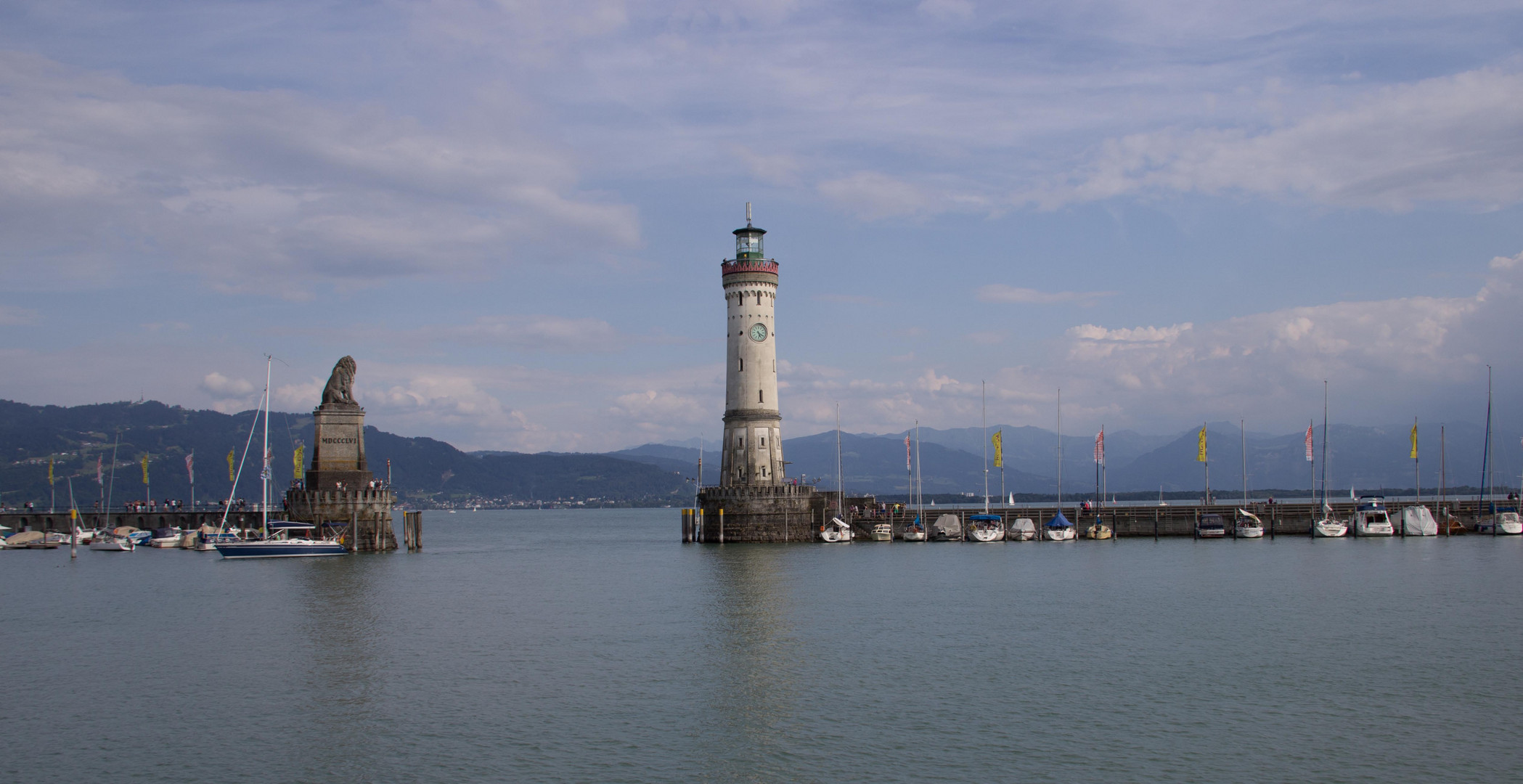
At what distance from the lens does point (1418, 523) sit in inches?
3735

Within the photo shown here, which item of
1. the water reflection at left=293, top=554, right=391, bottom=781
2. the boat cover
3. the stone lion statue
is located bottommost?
the water reflection at left=293, top=554, right=391, bottom=781

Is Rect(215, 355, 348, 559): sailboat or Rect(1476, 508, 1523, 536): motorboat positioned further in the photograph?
Rect(1476, 508, 1523, 536): motorboat

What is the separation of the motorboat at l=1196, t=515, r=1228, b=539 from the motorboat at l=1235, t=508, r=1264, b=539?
4.93 ft

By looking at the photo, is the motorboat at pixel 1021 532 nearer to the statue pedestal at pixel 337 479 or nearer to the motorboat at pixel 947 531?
the motorboat at pixel 947 531

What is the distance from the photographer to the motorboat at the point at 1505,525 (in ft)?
308

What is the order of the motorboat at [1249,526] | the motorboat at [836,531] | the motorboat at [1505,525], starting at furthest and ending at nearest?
the motorboat at [1505,525] → the motorboat at [1249,526] → the motorboat at [836,531]

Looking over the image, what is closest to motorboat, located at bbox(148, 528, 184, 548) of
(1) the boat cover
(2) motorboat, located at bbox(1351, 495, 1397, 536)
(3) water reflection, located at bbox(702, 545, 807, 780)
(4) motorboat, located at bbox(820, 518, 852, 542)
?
(4) motorboat, located at bbox(820, 518, 852, 542)

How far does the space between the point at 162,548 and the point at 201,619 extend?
59.9 metres

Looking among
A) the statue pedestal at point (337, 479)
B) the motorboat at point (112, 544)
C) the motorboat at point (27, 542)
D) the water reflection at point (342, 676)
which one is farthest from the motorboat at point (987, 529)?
the motorboat at point (27, 542)

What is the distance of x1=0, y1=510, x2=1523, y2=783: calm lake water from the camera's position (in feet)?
83.7

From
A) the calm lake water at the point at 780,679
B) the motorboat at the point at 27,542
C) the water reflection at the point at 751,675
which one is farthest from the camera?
the motorboat at the point at 27,542

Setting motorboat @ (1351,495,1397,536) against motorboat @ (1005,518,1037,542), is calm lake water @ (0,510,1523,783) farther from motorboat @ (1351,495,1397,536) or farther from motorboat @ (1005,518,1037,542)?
motorboat @ (1005,518,1037,542)

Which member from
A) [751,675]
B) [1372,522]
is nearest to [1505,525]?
[1372,522]

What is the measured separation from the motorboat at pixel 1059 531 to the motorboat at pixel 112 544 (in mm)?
77828
